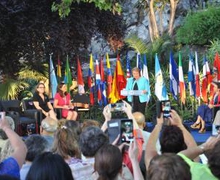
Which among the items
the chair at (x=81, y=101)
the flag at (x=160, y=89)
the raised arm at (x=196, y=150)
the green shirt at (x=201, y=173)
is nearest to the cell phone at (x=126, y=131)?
the raised arm at (x=196, y=150)

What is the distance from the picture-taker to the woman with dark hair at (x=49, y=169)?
2430mm

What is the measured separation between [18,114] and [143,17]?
14113mm

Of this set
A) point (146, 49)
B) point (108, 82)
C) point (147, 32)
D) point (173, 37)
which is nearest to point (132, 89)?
point (108, 82)

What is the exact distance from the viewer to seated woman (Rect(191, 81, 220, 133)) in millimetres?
10711

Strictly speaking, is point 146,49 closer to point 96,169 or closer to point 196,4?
point 196,4

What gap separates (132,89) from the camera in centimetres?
1054

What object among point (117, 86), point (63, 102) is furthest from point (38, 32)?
point (63, 102)

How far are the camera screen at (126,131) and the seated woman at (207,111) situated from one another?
7.01 m

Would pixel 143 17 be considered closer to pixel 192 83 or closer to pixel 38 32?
pixel 38 32

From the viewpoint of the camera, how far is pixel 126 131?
153 inches

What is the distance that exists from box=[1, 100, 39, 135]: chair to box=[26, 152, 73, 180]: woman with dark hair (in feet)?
26.6

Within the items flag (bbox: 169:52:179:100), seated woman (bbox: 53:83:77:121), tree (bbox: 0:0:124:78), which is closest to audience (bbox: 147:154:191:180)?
seated woman (bbox: 53:83:77:121)

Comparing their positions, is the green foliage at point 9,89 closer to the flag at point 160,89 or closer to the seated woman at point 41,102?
the seated woman at point 41,102

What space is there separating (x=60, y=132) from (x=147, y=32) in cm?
1965
